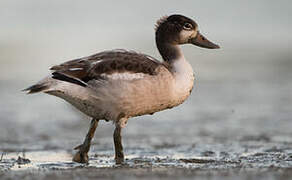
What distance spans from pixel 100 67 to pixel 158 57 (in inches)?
420

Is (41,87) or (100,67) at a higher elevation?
(100,67)

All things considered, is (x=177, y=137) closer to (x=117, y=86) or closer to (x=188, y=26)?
(x=188, y=26)

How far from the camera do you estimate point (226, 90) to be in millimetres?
14477

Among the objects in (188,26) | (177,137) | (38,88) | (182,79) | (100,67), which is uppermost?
(188,26)

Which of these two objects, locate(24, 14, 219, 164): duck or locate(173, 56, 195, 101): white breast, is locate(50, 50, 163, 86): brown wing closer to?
locate(24, 14, 219, 164): duck

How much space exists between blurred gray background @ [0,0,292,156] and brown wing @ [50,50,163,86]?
183 cm

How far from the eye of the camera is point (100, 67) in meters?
7.11

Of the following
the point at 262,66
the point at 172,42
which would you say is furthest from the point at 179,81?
the point at 262,66

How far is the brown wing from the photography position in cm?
699

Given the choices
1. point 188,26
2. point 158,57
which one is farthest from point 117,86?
point 158,57

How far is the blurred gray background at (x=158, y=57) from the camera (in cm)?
992

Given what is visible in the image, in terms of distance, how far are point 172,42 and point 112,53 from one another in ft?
2.85

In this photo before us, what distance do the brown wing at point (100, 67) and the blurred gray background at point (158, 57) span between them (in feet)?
6.00

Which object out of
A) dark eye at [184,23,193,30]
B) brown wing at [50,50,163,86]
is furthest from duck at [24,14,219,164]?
dark eye at [184,23,193,30]
